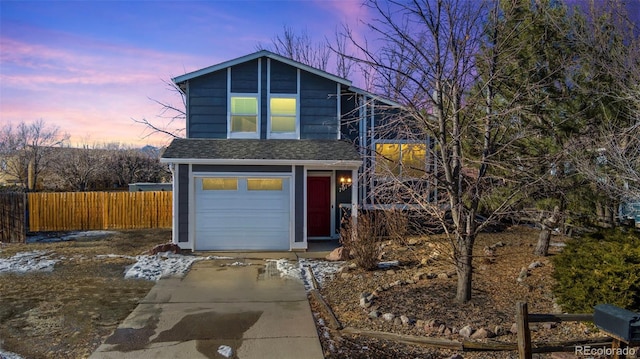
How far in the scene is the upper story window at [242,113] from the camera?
11781mm

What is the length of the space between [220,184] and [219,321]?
5.79m

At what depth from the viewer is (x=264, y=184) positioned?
1081 cm

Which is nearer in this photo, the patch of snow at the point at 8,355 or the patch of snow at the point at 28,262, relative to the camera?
the patch of snow at the point at 8,355

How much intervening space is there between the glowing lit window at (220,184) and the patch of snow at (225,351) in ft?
21.6

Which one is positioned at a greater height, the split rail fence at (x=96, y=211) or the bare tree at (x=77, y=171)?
the bare tree at (x=77, y=171)

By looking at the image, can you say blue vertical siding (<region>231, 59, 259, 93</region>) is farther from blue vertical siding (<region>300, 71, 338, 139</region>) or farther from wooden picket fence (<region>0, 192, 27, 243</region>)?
wooden picket fence (<region>0, 192, 27, 243</region>)

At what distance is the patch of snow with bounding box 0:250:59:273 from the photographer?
8500mm

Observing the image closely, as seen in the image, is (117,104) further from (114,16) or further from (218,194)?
(218,194)

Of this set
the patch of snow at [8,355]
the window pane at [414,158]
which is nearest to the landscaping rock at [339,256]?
the window pane at [414,158]

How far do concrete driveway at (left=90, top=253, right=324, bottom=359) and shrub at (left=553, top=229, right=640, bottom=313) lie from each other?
355cm

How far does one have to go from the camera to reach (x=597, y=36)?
22.9 feet

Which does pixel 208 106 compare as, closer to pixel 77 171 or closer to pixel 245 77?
pixel 245 77

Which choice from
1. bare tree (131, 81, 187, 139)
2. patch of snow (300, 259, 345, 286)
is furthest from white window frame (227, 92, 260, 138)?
bare tree (131, 81, 187, 139)

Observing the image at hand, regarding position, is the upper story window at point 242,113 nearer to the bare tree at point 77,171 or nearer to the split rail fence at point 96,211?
the split rail fence at point 96,211
